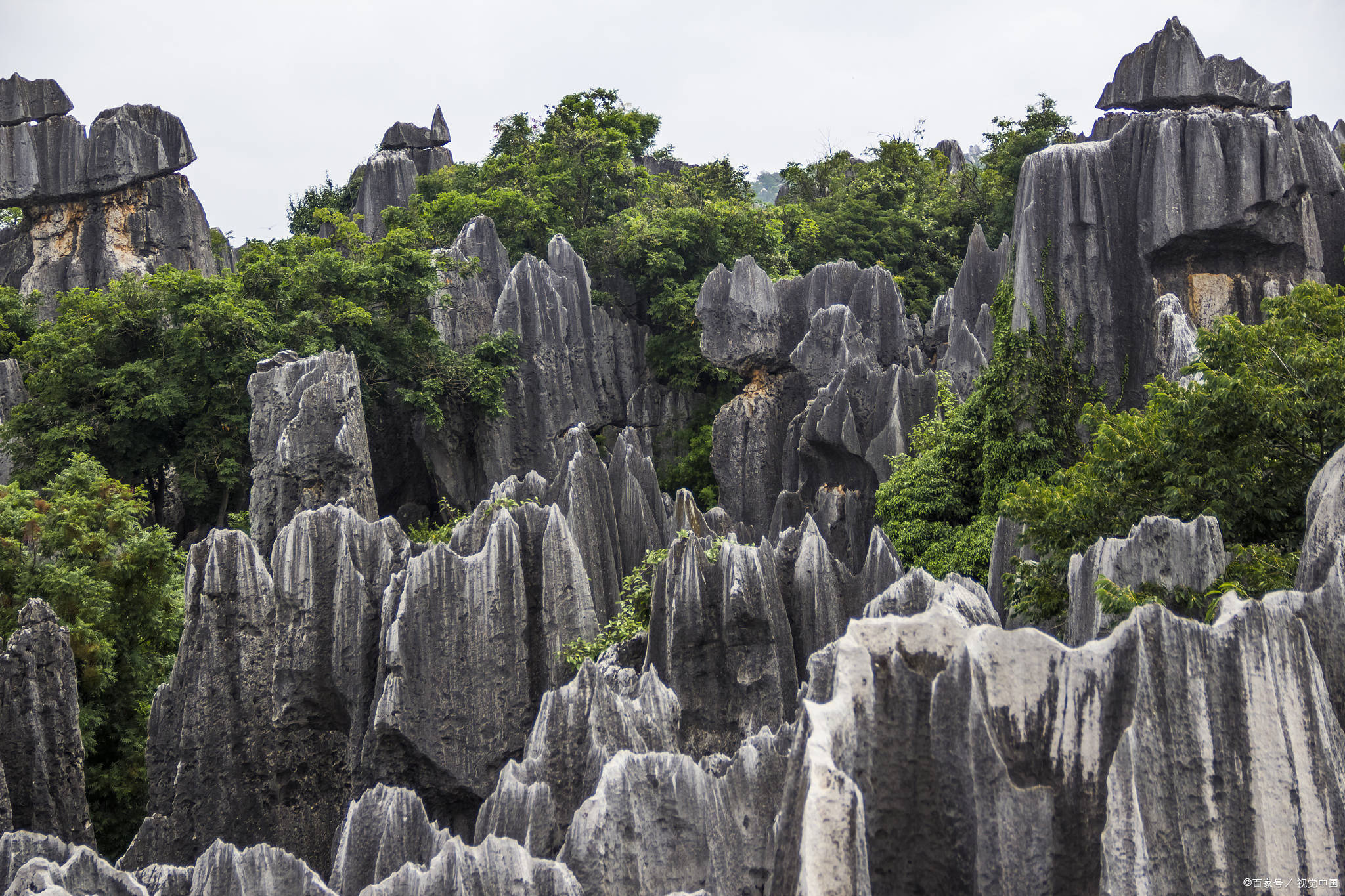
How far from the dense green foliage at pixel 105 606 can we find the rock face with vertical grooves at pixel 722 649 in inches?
284

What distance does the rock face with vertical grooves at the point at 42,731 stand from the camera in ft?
33.2

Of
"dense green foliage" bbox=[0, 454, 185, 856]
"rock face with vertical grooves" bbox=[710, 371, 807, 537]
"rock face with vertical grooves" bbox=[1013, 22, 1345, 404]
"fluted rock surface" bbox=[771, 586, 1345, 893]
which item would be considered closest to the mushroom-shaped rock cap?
"rock face with vertical grooves" bbox=[1013, 22, 1345, 404]

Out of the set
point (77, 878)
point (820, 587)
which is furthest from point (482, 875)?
point (820, 587)

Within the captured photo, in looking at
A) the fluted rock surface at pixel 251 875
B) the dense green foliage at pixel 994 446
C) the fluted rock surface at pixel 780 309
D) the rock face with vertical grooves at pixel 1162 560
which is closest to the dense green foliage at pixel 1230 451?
the rock face with vertical grooves at pixel 1162 560

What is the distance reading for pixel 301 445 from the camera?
683 inches

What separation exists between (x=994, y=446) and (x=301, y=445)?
37.9 feet

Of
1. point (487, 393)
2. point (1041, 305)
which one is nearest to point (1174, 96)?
point (1041, 305)

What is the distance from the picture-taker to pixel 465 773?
1081 cm

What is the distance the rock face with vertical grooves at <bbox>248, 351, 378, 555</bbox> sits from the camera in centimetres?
1731

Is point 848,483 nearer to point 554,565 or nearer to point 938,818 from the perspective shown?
point 554,565

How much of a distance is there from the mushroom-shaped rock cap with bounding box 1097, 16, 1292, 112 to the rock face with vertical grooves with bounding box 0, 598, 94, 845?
21.2 m

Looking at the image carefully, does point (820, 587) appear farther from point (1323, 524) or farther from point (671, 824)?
point (1323, 524)

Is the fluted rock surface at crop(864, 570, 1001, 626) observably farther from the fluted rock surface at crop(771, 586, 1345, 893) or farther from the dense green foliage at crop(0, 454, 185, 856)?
the dense green foliage at crop(0, 454, 185, 856)

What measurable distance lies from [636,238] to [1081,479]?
1914cm
